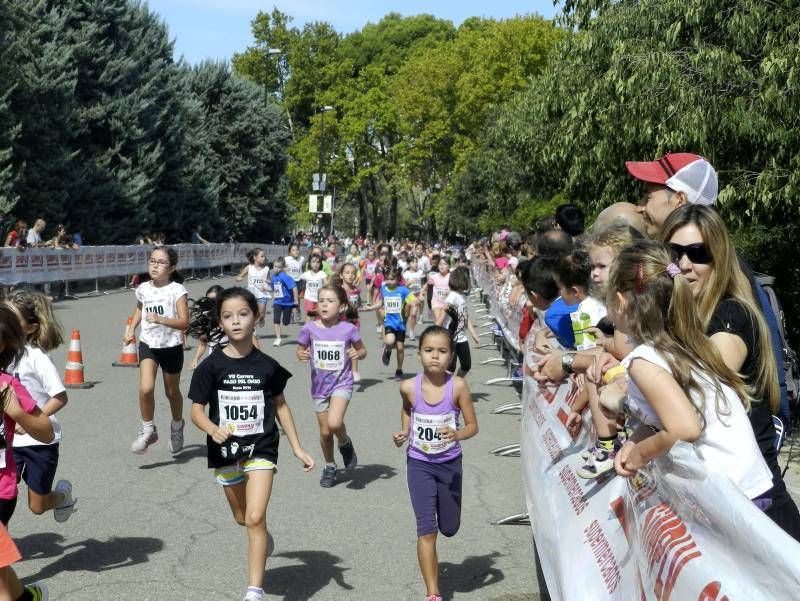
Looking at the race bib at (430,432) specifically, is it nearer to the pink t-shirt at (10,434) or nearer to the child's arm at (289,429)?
the child's arm at (289,429)

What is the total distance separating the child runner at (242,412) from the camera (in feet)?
19.6

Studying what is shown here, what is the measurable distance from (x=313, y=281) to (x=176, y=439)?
10.3 meters

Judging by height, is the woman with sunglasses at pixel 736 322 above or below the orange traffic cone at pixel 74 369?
above

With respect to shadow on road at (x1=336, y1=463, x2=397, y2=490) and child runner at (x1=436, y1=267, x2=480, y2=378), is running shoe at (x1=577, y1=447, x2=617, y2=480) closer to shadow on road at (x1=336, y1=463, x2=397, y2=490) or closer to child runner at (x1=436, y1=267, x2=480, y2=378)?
shadow on road at (x1=336, y1=463, x2=397, y2=490)

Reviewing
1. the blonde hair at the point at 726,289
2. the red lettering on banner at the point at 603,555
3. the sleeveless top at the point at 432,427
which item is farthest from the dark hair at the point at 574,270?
the blonde hair at the point at 726,289

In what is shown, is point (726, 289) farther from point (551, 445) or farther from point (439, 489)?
point (439, 489)

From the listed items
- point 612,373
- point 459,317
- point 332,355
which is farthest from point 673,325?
point 459,317

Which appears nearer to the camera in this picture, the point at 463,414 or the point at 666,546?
the point at 666,546

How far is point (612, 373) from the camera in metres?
5.05

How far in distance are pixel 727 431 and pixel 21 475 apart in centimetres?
→ 407

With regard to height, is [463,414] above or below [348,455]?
above

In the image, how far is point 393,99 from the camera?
75.3 meters

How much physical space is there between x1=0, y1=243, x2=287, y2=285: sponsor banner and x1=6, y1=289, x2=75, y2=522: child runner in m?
18.7

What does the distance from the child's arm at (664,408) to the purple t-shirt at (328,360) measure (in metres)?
5.95
